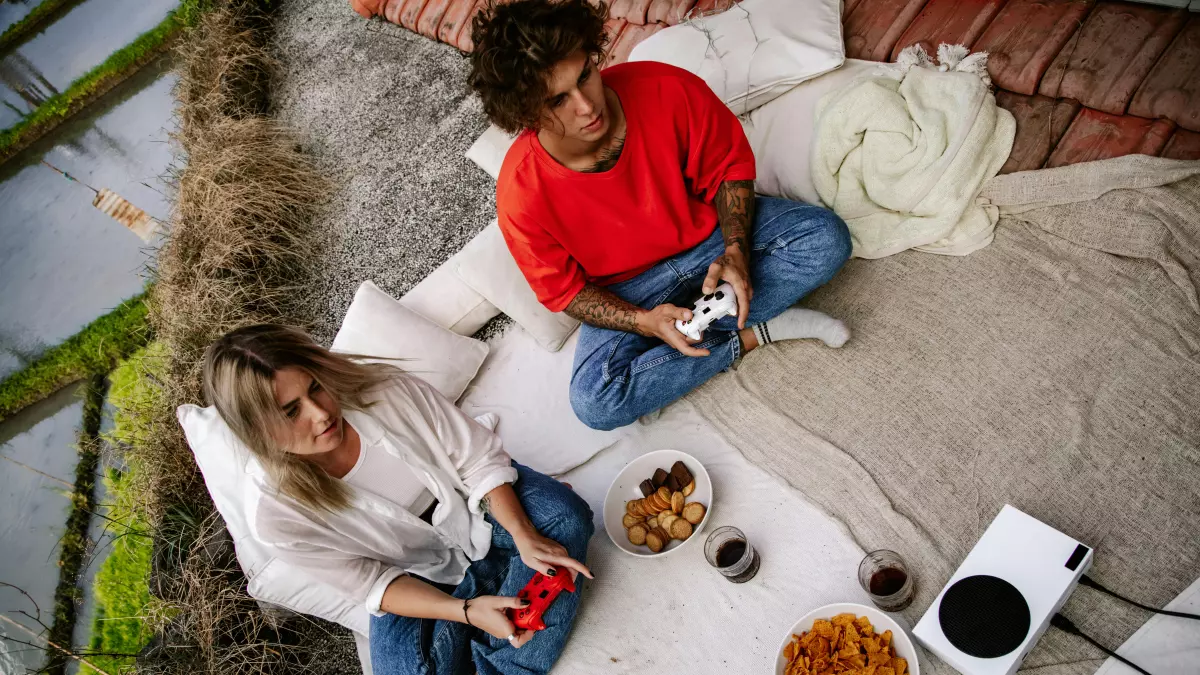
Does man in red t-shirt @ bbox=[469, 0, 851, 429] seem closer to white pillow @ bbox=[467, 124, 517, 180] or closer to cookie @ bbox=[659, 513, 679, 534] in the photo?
cookie @ bbox=[659, 513, 679, 534]

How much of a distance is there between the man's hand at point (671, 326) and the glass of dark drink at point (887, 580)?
1.98 ft

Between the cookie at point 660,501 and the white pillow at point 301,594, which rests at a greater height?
the cookie at point 660,501

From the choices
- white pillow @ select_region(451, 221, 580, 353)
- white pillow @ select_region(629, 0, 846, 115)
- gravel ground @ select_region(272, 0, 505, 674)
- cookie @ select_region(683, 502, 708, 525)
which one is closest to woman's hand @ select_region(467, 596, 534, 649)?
cookie @ select_region(683, 502, 708, 525)

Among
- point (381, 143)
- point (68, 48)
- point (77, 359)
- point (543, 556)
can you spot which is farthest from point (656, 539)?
point (68, 48)

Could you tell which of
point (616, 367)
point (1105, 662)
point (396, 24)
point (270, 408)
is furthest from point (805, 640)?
point (396, 24)

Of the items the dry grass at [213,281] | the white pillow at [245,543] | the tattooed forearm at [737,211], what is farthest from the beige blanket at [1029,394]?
the dry grass at [213,281]

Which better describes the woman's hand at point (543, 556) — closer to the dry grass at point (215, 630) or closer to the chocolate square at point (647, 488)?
the chocolate square at point (647, 488)

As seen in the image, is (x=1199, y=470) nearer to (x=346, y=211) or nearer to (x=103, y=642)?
(x=346, y=211)

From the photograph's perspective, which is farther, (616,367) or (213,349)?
(616,367)

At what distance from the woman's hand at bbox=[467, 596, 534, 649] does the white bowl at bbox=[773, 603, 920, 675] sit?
0.53 meters

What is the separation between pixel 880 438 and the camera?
1.76m

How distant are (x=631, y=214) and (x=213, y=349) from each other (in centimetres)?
99

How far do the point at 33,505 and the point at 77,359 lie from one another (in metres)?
0.70

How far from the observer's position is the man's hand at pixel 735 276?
1.77 m
